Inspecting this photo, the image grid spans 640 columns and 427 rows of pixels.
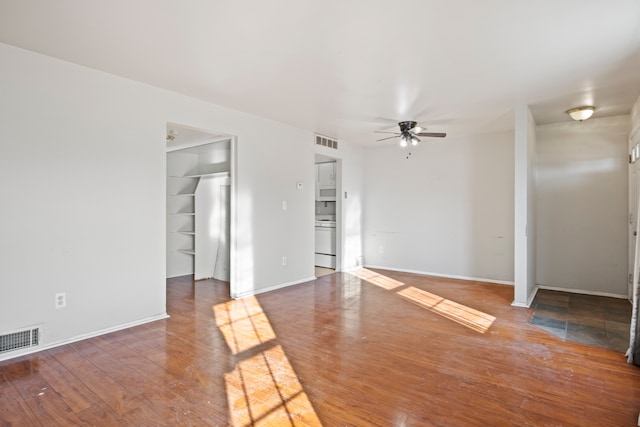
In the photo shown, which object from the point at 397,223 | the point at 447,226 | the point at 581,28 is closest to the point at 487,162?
the point at 447,226

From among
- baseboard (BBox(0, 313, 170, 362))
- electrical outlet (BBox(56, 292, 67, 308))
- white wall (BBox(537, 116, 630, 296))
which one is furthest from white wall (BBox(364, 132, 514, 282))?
electrical outlet (BBox(56, 292, 67, 308))

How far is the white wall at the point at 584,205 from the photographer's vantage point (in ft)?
15.9

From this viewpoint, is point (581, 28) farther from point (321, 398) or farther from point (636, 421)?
point (321, 398)

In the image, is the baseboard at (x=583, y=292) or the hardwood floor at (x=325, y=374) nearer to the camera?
the hardwood floor at (x=325, y=374)

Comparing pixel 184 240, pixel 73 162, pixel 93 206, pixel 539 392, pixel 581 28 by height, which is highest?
pixel 581 28

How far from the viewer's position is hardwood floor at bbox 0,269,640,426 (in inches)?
79.5

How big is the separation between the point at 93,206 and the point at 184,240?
3170mm

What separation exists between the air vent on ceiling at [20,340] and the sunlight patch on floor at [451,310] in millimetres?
3937

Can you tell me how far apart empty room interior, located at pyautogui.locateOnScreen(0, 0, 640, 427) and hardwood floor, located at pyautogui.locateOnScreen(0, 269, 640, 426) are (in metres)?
→ 0.02

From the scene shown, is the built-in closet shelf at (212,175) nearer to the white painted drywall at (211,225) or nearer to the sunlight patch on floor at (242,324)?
the white painted drywall at (211,225)

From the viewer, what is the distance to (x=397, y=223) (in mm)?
6789

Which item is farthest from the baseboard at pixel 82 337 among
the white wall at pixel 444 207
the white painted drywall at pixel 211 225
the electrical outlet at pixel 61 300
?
the white wall at pixel 444 207

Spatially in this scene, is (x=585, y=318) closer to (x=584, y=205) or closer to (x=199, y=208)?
(x=584, y=205)

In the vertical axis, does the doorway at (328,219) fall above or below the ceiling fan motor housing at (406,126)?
below
